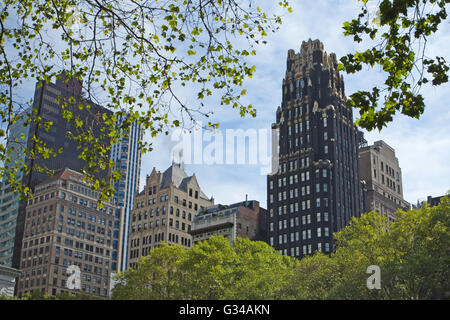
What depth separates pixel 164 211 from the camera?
125 metres

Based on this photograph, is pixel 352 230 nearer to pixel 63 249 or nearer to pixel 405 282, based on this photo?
pixel 405 282

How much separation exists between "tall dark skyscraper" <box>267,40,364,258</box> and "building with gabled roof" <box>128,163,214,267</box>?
65.1ft

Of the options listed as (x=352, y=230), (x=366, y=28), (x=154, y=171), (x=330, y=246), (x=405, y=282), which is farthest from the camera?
(x=154, y=171)

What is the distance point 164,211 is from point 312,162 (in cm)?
3354

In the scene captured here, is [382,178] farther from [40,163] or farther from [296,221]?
[40,163]

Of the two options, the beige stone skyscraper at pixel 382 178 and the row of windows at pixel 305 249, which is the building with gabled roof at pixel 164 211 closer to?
the row of windows at pixel 305 249

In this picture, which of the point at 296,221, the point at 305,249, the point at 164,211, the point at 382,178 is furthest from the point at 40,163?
the point at 382,178

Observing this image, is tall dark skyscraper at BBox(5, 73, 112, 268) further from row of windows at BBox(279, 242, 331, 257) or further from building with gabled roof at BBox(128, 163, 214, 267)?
row of windows at BBox(279, 242, 331, 257)

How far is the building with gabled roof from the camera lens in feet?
406

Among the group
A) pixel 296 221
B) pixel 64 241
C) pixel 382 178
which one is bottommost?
pixel 64 241

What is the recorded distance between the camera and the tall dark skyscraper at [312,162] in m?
113

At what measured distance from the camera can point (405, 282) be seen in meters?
43.8
